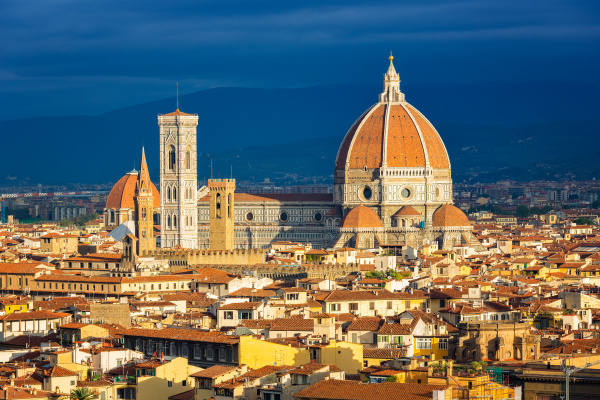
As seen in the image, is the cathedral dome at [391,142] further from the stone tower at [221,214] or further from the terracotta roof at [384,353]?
the terracotta roof at [384,353]

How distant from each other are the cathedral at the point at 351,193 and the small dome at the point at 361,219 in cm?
16

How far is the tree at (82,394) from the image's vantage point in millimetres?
40406

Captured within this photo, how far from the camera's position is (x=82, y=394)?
133 ft

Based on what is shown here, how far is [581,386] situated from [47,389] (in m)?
12.7

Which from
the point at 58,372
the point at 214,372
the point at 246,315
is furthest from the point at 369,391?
the point at 246,315

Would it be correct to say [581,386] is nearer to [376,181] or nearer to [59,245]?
[59,245]

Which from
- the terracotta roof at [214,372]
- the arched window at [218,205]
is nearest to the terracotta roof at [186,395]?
the terracotta roof at [214,372]

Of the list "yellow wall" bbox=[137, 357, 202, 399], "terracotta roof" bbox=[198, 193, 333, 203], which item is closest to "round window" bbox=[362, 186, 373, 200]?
"terracotta roof" bbox=[198, 193, 333, 203]

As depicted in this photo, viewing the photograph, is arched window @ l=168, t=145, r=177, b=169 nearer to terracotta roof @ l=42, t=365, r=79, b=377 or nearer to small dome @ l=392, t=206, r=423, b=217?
small dome @ l=392, t=206, r=423, b=217

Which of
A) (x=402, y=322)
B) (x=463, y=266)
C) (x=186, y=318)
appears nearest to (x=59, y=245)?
(x=463, y=266)

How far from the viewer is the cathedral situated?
134375 mm

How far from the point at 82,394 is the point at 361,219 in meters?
87.9

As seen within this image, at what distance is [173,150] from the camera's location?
138625 millimetres

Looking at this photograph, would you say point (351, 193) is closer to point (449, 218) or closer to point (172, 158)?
point (449, 218)
